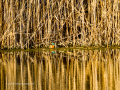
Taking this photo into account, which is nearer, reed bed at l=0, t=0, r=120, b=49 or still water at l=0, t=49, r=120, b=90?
still water at l=0, t=49, r=120, b=90

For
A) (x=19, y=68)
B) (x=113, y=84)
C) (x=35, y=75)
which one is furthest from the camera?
(x=19, y=68)

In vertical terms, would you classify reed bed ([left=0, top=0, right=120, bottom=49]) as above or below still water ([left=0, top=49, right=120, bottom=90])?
above

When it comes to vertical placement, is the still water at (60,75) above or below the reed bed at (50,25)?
below

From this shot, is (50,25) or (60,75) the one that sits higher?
(50,25)

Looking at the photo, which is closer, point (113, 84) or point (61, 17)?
point (113, 84)

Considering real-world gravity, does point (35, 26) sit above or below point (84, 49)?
above

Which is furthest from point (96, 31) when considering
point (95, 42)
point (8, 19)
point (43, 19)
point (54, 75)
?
point (54, 75)

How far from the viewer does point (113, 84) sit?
4.79 meters

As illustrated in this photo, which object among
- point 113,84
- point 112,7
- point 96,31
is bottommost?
point 113,84

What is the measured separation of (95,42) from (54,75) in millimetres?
4833

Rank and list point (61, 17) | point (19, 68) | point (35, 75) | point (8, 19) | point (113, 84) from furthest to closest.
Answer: point (61, 17), point (8, 19), point (19, 68), point (35, 75), point (113, 84)

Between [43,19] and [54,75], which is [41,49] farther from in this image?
[54,75]

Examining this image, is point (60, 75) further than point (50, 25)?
No

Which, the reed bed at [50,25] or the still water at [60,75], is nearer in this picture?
the still water at [60,75]
